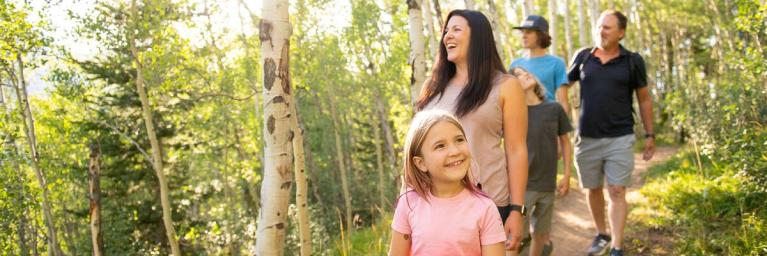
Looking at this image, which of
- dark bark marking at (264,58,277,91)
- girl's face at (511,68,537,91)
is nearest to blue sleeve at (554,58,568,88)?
girl's face at (511,68,537,91)

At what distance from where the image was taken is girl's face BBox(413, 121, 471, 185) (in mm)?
2043

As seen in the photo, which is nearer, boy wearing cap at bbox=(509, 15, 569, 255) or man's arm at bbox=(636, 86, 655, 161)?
boy wearing cap at bbox=(509, 15, 569, 255)

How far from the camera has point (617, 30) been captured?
438cm

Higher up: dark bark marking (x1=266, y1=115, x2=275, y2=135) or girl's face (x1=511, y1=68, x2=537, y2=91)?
girl's face (x1=511, y1=68, x2=537, y2=91)

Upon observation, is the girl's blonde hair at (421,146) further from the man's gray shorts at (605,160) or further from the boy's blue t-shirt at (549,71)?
the boy's blue t-shirt at (549,71)

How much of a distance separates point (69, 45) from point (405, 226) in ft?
37.4

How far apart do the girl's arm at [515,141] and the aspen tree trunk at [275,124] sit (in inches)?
72.1

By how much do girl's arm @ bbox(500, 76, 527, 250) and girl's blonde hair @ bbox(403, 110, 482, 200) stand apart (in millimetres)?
371

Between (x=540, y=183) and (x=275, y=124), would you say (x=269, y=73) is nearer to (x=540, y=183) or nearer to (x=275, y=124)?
(x=275, y=124)

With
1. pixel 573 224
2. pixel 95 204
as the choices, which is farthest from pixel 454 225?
pixel 95 204

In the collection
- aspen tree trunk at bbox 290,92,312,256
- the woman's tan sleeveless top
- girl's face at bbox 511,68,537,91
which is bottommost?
aspen tree trunk at bbox 290,92,312,256

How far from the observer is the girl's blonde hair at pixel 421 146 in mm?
2068

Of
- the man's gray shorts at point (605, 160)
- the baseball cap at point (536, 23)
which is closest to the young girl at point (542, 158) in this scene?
the man's gray shorts at point (605, 160)

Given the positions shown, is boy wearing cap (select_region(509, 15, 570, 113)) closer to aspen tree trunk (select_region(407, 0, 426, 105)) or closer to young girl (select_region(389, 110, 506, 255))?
aspen tree trunk (select_region(407, 0, 426, 105))
